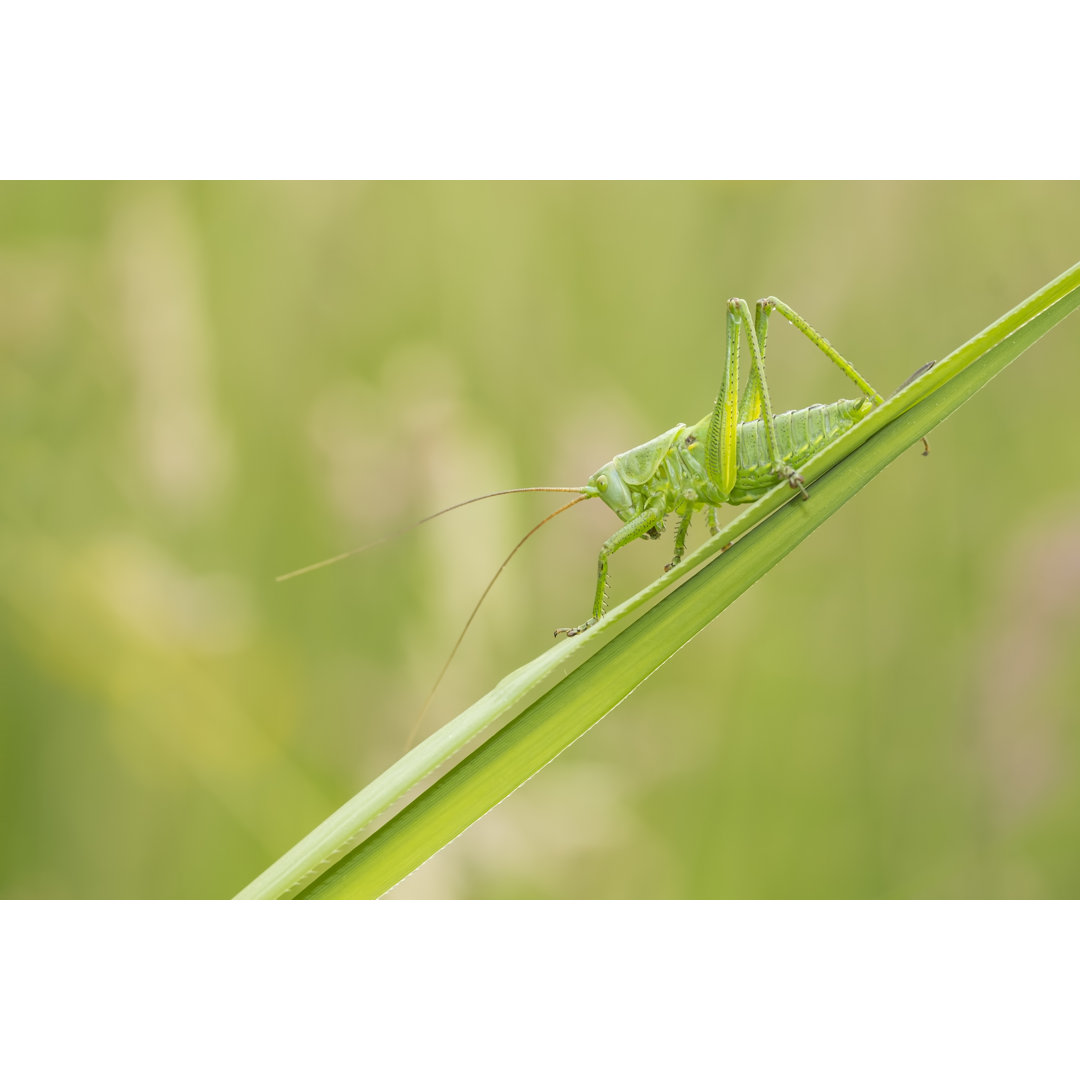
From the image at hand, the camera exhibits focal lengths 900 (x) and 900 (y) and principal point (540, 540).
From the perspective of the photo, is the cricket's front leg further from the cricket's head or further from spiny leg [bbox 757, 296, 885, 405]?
spiny leg [bbox 757, 296, 885, 405]

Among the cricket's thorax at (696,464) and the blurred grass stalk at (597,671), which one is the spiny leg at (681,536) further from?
the blurred grass stalk at (597,671)

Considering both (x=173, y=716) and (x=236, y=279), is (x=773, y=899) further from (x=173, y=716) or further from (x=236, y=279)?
(x=236, y=279)

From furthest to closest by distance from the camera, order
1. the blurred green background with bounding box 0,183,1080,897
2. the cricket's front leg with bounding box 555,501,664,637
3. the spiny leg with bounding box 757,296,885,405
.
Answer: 1. the blurred green background with bounding box 0,183,1080,897
2. the cricket's front leg with bounding box 555,501,664,637
3. the spiny leg with bounding box 757,296,885,405

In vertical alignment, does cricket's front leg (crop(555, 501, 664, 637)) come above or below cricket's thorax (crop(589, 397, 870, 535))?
below

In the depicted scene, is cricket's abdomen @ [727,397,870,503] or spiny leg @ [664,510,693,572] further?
spiny leg @ [664,510,693,572]

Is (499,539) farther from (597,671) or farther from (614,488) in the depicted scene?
(597,671)

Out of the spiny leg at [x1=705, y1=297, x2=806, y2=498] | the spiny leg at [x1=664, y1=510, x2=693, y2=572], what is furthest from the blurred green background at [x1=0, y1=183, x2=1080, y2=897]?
the spiny leg at [x1=705, y1=297, x2=806, y2=498]
